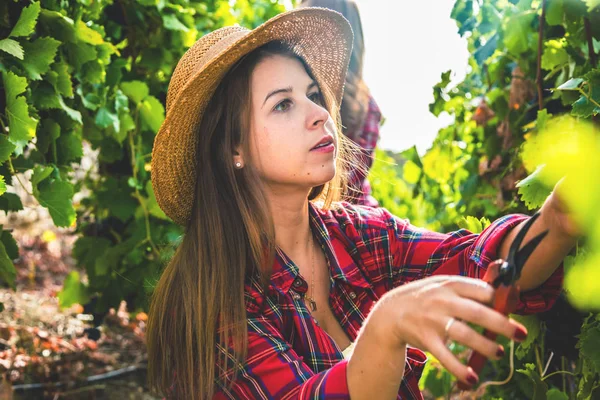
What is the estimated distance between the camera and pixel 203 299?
168 centimetres

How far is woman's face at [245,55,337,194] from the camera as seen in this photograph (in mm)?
1742

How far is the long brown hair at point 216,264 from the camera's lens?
158 cm

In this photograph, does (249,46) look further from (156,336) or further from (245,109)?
(156,336)

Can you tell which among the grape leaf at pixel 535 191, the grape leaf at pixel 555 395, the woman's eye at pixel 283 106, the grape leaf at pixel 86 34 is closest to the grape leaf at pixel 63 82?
the grape leaf at pixel 86 34

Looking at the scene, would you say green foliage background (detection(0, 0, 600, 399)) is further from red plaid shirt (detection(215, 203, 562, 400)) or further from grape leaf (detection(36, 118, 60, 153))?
red plaid shirt (detection(215, 203, 562, 400))

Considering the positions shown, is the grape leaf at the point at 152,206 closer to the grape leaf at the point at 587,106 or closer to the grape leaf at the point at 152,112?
the grape leaf at the point at 152,112

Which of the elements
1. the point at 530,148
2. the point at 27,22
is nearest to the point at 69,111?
the point at 27,22

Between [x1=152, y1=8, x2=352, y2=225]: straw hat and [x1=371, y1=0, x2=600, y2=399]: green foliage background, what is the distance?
0.42 metres

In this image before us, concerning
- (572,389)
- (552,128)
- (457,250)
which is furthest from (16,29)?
(572,389)

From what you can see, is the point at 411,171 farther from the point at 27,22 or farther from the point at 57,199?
the point at 27,22

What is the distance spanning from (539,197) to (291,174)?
2.16ft

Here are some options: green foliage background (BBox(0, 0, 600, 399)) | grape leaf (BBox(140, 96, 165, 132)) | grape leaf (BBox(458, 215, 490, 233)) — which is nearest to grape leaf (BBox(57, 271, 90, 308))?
green foliage background (BBox(0, 0, 600, 399))

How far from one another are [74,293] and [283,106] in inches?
54.9

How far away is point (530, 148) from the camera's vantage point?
5.42ft
